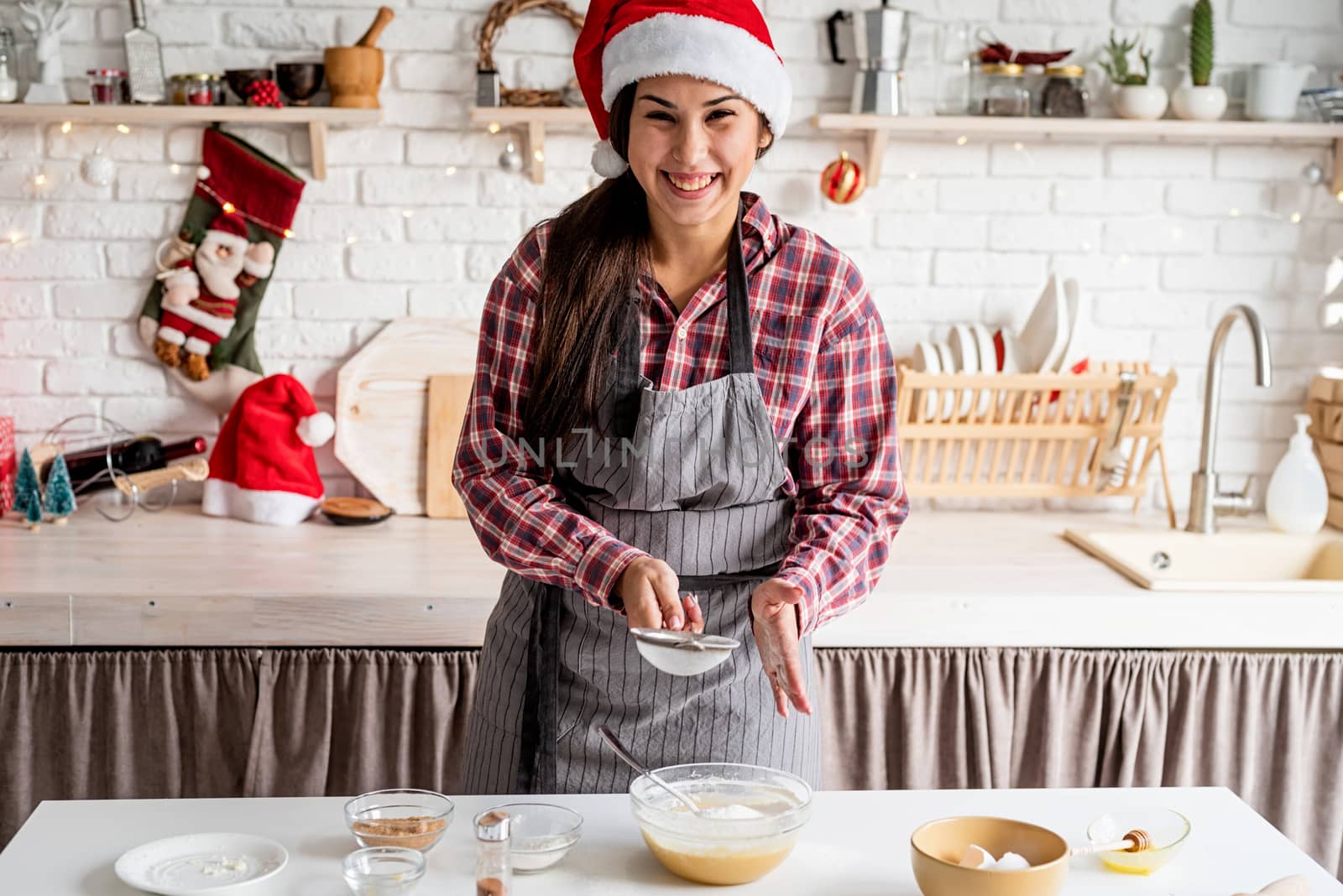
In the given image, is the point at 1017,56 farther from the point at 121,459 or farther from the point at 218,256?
the point at 121,459

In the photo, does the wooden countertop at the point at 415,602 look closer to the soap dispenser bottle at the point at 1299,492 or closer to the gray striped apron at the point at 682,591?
the soap dispenser bottle at the point at 1299,492

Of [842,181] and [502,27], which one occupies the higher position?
[502,27]

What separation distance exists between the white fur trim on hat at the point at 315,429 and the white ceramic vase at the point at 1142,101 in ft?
5.93

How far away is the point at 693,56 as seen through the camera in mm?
1560

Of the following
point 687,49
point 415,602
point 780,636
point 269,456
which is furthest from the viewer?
point 269,456

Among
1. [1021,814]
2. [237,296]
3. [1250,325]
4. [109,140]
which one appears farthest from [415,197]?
[1021,814]

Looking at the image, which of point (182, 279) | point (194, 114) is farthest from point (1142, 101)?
point (182, 279)

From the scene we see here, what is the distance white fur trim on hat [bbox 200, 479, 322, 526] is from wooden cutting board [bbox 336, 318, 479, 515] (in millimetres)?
145

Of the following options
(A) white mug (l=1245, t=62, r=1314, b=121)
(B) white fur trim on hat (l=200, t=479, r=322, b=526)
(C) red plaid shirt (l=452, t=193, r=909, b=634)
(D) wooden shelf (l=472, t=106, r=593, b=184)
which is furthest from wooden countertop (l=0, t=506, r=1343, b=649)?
(A) white mug (l=1245, t=62, r=1314, b=121)

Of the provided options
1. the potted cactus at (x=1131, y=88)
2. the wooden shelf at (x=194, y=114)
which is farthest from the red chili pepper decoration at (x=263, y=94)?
the potted cactus at (x=1131, y=88)

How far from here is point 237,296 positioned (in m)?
2.83

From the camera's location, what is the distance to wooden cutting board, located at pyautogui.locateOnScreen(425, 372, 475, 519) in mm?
2848

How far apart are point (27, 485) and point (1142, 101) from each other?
243 centimetres

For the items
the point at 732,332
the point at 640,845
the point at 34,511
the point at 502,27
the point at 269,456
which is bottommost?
the point at 640,845
